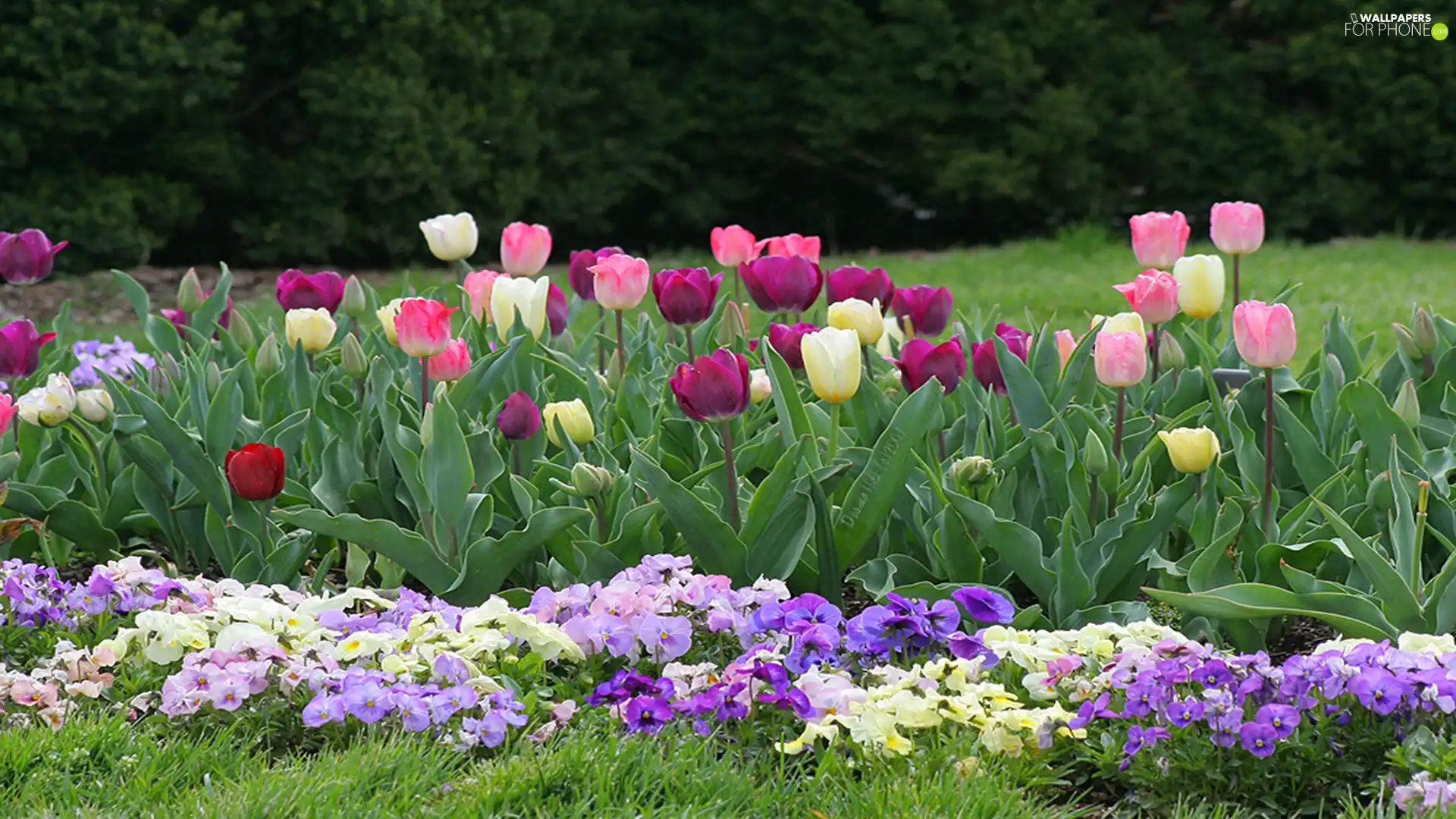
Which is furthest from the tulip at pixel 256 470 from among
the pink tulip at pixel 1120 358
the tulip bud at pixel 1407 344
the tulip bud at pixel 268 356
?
the tulip bud at pixel 1407 344

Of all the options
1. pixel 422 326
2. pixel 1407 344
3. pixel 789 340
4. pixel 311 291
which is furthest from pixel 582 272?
pixel 1407 344

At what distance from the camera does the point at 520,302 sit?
332cm

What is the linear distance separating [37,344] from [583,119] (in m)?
6.10

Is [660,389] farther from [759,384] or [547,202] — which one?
[547,202]

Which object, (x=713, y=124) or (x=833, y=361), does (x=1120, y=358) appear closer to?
(x=833, y=361)

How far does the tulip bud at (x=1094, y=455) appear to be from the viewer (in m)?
2.50

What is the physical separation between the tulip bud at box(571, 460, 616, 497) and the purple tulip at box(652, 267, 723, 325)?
610 millimetres

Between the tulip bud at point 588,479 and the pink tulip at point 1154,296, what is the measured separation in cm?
111

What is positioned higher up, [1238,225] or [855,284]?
[1238,225]

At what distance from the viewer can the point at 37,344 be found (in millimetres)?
3232

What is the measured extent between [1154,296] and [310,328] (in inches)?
69.5

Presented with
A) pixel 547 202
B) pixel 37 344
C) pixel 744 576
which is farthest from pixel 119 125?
pixel 744 576

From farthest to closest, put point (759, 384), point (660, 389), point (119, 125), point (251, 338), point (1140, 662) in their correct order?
point (119, 125) → point (251, 338) → point (660, 389) → point (759, 384) → point (1140, 662)

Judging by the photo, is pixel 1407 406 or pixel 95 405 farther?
pixel 95 405
